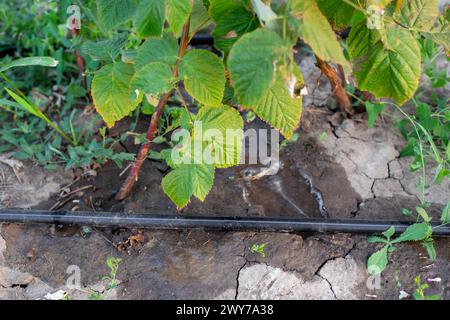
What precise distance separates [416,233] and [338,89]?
0.73m

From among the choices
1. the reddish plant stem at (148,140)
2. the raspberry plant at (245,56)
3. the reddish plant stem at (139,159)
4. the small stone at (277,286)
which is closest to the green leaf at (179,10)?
the raspberry plant at (245,56)

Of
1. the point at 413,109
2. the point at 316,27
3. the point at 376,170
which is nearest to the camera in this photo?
the point at 316,27

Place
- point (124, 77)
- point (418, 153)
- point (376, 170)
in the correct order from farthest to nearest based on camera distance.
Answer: point (376, 170)
point (418, 153)
point (124, 77)

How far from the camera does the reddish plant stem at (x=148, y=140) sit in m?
1.79

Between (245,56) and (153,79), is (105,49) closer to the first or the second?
(153,79)

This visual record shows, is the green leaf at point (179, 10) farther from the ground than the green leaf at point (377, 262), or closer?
farther from the ground

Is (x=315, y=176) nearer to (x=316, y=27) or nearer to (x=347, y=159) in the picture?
(x=347, y=159)

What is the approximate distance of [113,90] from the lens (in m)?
1.83

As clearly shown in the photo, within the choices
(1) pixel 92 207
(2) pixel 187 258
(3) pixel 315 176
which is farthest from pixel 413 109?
(1) pixel 92 207

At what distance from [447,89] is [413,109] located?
0.77ft

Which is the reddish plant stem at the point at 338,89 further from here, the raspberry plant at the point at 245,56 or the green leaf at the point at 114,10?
the green leaf at the point at 114,10

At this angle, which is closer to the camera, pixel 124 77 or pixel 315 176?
pixel 124 77

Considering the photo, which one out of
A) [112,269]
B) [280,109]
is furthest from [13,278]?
[280,109]

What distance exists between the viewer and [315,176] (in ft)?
7.70
